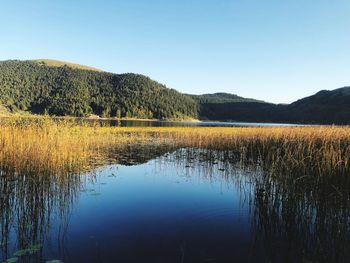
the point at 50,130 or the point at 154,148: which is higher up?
the point at 50,130

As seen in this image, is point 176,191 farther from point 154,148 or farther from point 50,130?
point 154,148

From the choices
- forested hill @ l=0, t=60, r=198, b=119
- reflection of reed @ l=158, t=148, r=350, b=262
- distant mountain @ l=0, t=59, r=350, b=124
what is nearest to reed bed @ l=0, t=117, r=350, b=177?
reflection of reed @ l=158, t=148, r=350, b=262

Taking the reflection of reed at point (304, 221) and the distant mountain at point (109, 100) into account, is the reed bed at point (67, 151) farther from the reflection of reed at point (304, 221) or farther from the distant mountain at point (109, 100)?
the distant mountain at point (109, 100)

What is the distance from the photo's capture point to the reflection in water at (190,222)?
6062mm

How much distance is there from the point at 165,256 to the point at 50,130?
8622mm

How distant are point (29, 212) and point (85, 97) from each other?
501 feet

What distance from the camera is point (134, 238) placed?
6883mm

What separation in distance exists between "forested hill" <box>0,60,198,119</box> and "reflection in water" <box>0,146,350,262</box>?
11668cm

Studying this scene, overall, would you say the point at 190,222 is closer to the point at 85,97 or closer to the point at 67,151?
the point at 67,151

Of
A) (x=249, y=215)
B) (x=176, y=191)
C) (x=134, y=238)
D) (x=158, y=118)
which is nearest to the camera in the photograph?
(x=134, y=238)

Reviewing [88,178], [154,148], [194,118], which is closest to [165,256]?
[88,178]

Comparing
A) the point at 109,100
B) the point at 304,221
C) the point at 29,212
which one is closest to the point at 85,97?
the point at 109,100

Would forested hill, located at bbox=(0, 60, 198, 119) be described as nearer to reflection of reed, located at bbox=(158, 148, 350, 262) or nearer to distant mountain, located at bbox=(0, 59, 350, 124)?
distant mountain, located at bbox=(0, 59, 350, 124)

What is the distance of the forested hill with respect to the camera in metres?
136
